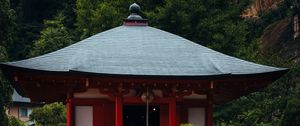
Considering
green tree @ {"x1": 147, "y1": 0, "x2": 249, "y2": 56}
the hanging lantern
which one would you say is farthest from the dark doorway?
green tree @ {"x1": 147, "y1": 0, "x2": 249, "y2": 56}

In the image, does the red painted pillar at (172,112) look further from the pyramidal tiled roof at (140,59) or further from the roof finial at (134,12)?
the roof finial at (134,12)

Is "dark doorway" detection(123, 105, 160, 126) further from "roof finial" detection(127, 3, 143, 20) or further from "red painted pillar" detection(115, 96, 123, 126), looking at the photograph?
"roof finial" detection(127, 3, 143, 20)

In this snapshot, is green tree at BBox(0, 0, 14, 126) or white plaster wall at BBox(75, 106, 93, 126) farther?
green tree at BBox(0, 0, 14, 126)

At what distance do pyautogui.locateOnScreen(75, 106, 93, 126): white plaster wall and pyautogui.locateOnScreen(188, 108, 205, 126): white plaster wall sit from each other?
210cm

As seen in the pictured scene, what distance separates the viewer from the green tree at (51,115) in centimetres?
4075

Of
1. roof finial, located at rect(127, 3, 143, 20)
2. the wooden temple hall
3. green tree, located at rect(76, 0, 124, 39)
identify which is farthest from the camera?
green tree, located at rect(76, 0, 124, 39)

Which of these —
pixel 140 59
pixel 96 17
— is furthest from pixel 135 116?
pixel 96 17

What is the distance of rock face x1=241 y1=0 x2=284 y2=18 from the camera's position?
45688 millimetres

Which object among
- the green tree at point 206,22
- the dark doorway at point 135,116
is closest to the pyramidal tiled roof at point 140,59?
the dark doorway at point 135,116

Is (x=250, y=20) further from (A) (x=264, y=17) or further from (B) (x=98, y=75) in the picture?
(B) (x=98, y=75)

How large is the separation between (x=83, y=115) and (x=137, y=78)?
190 centimetres

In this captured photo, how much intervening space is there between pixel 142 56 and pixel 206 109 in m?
1.85

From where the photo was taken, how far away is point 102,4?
4047cm

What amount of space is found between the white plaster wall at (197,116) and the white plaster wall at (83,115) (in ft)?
6.90
